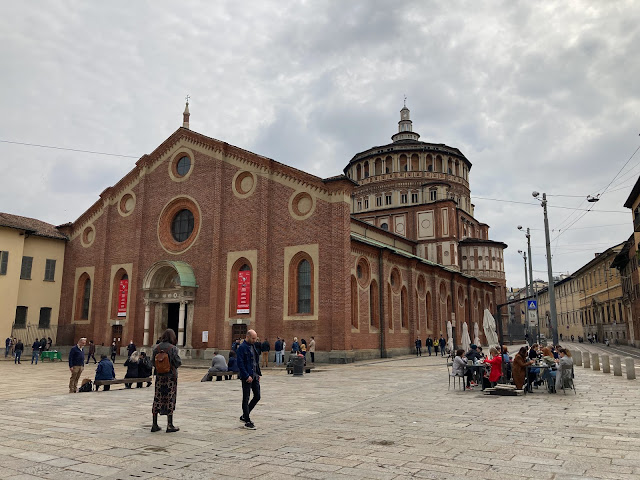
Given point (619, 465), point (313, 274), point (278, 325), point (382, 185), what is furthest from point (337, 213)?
point (382, 185)

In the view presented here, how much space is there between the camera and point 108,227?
35688 mm

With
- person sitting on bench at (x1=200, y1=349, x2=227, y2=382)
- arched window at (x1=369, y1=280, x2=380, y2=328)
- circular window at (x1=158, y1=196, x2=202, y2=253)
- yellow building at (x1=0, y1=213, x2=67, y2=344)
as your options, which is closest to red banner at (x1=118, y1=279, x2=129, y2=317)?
circular window at (x1=158, y1=196, x2=202, y2=253)

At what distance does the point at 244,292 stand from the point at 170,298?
227 inches

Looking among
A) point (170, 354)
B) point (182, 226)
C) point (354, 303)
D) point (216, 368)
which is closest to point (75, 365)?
point (216, 368)

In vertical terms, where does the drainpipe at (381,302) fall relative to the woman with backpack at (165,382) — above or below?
above

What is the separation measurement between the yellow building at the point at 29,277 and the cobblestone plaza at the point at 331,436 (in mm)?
22306

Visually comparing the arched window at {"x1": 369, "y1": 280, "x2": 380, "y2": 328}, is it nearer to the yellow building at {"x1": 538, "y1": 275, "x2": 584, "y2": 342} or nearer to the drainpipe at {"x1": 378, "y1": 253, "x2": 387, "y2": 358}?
the drainpipe at {"x1": 378, "y1": 253, "x2": 387, "y2": 358}

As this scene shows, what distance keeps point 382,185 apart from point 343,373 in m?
35.2

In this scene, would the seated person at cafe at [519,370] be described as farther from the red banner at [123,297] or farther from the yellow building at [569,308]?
the yellow building at [569,308]

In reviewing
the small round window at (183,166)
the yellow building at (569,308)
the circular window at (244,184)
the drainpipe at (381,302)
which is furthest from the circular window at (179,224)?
the yellow building at (569,308)

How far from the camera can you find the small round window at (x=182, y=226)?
3244 cm

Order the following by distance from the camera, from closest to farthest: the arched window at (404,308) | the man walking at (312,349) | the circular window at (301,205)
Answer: the man walking at (312,349) < the circular window at (301,205) < the arched window at (404,308)

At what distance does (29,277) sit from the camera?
35156mm

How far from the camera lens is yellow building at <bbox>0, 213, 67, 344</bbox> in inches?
1309
